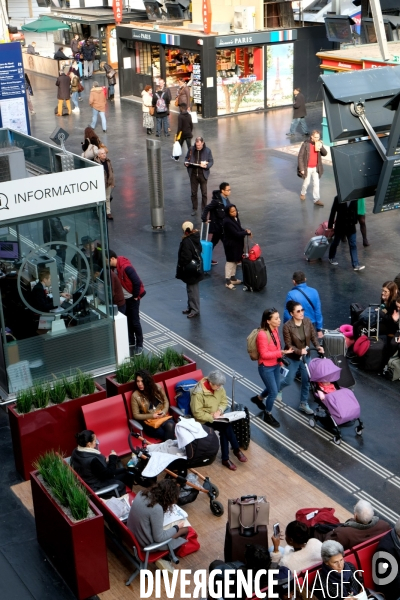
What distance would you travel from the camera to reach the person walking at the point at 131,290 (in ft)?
39.9

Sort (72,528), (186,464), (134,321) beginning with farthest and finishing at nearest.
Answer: (134,321) < (186,464) < (72,528)

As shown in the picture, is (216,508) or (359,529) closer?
(359,529)

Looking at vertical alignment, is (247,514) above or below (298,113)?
below

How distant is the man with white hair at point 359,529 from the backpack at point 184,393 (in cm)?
304

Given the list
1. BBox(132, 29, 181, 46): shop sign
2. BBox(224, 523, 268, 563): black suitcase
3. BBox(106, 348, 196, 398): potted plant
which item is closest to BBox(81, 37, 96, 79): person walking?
BBox(132, 29, 181, 46): shop sign

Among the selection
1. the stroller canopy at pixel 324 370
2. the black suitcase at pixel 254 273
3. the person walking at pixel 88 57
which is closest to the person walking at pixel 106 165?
the black suitcase at pixel 254 273

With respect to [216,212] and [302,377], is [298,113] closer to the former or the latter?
[216,212]

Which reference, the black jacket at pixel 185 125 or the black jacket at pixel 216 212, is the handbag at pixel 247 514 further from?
the black jacket at pixel 185 125

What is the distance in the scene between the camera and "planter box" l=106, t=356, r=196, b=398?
10.0 m

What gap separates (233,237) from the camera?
14406 mm

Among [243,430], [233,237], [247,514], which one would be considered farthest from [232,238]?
[247,514]

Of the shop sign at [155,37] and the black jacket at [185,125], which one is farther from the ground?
the shop sign at [155,37]

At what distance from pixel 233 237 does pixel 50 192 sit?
14.4 ft

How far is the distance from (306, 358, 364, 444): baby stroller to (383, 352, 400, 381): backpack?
1.27 meters
